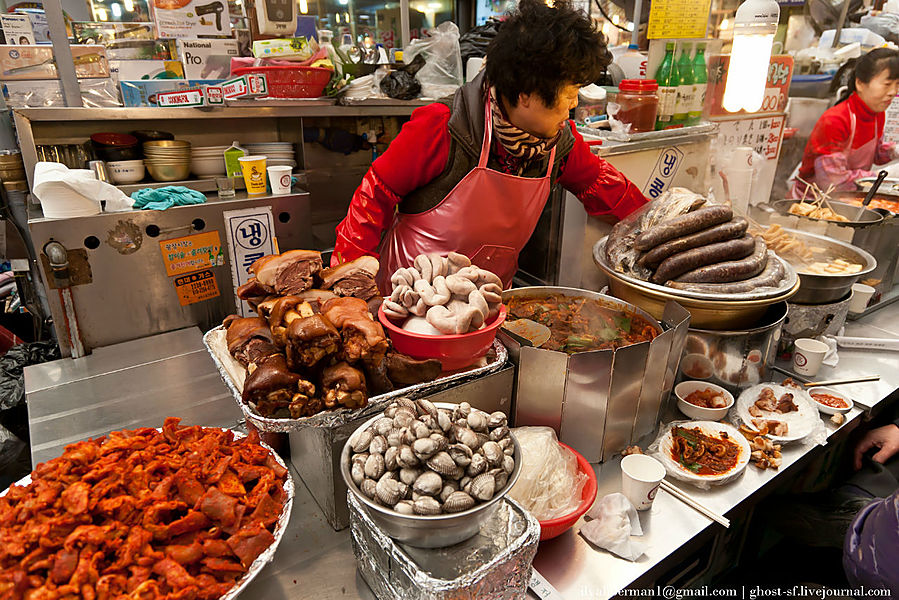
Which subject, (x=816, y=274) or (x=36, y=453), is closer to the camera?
(x=36, y=453)

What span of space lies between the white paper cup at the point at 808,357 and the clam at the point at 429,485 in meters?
1.87

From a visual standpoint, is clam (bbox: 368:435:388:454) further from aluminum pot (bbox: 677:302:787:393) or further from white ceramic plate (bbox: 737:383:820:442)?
white ceramic plate (bbox: 737:383:820:442)

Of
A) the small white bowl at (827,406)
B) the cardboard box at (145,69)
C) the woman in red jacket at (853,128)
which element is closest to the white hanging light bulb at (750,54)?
the woman in red jacket at (853,128)

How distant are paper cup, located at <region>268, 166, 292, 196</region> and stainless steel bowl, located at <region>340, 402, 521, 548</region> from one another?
1.97 metres

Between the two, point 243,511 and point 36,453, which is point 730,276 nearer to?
point 243,511

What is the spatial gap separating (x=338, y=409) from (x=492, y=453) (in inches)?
15.0

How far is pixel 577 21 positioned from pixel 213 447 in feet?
5.68

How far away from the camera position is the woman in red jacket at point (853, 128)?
3959mm

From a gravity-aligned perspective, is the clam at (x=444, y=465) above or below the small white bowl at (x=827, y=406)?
above

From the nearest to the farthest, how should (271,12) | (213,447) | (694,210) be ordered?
1. (213,447)
2. (694,210)
3. (271,12)

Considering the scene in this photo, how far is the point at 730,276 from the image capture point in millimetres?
1844

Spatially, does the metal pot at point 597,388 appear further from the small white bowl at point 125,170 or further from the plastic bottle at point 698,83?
the small white bowl at point 125,170

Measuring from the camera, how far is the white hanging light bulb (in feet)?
8.03

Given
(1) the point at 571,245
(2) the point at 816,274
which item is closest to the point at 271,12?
(1) the point at 571,245
